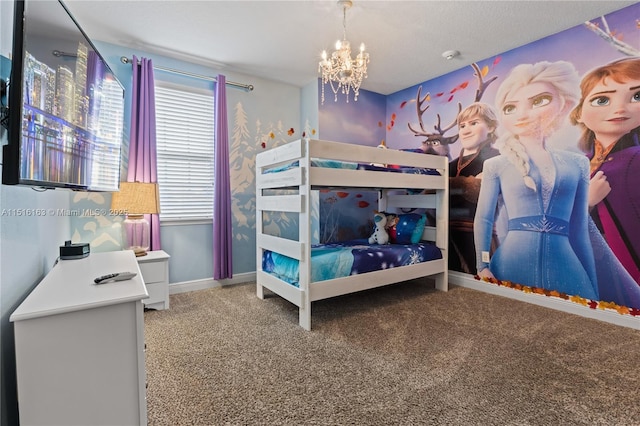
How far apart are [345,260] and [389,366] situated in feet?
2.96

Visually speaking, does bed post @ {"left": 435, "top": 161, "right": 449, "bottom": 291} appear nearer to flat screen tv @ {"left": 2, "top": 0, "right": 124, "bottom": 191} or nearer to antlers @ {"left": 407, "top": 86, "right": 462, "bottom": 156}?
antlers @ {"left": 407, "top": 86, "right": 462, "bottom": 156}

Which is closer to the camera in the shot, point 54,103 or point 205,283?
point 54,103

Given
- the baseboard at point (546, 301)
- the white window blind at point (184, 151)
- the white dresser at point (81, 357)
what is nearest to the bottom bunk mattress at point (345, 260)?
the baseboard at point (546, 301)

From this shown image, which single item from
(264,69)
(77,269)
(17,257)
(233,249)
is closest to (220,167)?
(233,249)

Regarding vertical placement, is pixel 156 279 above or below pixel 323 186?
below

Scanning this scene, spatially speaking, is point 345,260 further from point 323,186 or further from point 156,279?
point 156,279

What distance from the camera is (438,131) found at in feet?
11.8

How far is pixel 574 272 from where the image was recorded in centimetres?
256

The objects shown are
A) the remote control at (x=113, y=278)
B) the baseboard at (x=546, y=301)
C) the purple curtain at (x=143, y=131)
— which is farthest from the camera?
the purple curtain at (x=143, y=131)

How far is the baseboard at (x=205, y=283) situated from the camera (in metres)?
3.08

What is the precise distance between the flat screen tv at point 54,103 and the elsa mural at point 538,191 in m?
3.32

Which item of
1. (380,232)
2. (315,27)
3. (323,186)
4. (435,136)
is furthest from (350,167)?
(435,136)

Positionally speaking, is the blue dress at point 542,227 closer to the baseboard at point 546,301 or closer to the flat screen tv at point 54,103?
the baseboard at point 546,301

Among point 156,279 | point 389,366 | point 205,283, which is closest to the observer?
point 389,366
